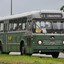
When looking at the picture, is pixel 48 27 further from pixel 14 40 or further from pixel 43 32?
pixel 14 40

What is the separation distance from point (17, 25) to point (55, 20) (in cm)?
352

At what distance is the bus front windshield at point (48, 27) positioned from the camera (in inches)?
991

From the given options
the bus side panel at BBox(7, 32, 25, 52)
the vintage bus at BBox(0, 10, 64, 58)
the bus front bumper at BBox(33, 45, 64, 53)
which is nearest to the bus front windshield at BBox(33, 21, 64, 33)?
the vintage bus at BBox(0, 10, 64, 58)

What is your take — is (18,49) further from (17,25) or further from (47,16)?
(47,16)

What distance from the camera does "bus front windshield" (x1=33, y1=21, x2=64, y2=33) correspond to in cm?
2517

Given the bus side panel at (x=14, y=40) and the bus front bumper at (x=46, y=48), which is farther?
the bus side panel at (x=14, y=40)

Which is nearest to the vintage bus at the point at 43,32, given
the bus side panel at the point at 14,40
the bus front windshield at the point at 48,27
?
the bus front windshield at the point at 48,27

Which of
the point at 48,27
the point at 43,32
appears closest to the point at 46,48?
the point at 43,32

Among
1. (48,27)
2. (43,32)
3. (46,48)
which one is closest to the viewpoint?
(43,32)

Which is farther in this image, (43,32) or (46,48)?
(46,48)

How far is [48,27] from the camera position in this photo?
25.4m

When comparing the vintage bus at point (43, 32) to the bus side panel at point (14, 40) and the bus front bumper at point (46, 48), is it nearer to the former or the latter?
the bus front bumper at point (46, 48)

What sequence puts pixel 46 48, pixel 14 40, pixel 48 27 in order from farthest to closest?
pixel 14 40, pixel 46 48, pixel 48 27

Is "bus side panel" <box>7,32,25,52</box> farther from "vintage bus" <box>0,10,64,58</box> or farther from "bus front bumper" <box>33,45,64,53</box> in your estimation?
"bus front bumper" <box>33,45,64,53</box>
